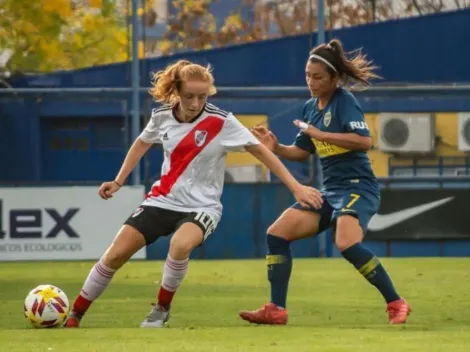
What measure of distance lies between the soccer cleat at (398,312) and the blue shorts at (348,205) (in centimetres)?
50

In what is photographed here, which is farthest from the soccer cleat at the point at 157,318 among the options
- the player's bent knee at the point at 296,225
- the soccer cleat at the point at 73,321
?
the player's bent knee at the point at 296,225

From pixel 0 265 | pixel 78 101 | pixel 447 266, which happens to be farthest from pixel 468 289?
pixel 78 101

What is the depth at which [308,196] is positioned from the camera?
9516 mm

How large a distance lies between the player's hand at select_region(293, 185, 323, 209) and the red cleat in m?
1.67

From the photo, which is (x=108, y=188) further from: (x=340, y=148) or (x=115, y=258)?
(x=340, y=148)

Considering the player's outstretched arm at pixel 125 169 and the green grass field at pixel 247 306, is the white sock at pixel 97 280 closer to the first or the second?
the green grass field at pixel 247 306

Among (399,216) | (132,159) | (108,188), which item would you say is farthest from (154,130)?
(399,216)

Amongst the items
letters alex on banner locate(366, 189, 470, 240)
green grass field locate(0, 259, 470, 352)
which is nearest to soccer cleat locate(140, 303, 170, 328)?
green grass field locate(0, 259, 470, 352)

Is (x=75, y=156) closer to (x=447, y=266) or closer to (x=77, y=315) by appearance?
(x=447, y=266)

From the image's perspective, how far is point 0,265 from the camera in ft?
63.5

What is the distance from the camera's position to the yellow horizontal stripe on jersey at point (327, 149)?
33.2ft

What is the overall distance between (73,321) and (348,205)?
6.18ft

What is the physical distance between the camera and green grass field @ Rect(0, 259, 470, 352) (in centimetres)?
848

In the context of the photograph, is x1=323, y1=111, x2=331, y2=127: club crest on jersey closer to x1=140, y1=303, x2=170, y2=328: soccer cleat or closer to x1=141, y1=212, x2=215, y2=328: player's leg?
x1=141, y1=212, x2=215, y2=328: player's leg
